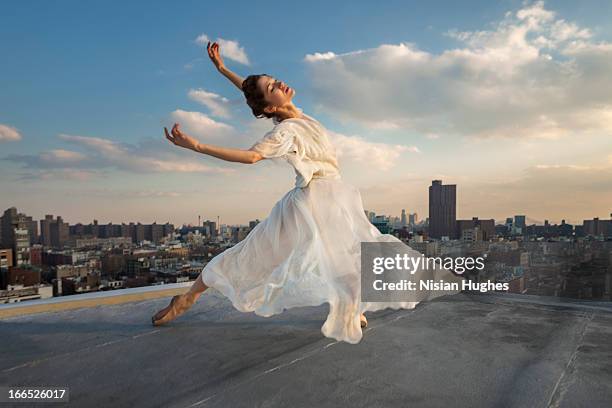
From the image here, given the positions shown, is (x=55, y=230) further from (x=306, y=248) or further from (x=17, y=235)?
(x=306, y=248)

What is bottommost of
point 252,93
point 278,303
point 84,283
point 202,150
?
point 84,283

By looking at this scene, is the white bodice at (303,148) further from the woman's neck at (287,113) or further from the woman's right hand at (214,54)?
the woman's right hand at (214,54)

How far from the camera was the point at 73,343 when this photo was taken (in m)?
1.90

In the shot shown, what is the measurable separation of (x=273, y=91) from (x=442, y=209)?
15.4 feet

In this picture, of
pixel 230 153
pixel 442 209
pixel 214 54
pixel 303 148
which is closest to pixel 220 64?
pixel 214 54

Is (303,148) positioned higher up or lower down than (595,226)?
higher up

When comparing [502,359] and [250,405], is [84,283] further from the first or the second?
[502,359]

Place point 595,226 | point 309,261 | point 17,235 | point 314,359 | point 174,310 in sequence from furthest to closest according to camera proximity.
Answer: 1. point 17,235
2. point 595,226
3. point 174,310
4. point 309,261
5. point 314,359

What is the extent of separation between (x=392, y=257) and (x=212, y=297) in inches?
64.7

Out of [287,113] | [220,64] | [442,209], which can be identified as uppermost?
[220,64]

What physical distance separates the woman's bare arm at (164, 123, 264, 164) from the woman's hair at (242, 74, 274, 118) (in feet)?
1.64

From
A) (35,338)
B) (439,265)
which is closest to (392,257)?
(439,265)

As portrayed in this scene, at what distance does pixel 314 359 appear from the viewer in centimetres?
162

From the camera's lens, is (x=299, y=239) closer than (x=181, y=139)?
No
